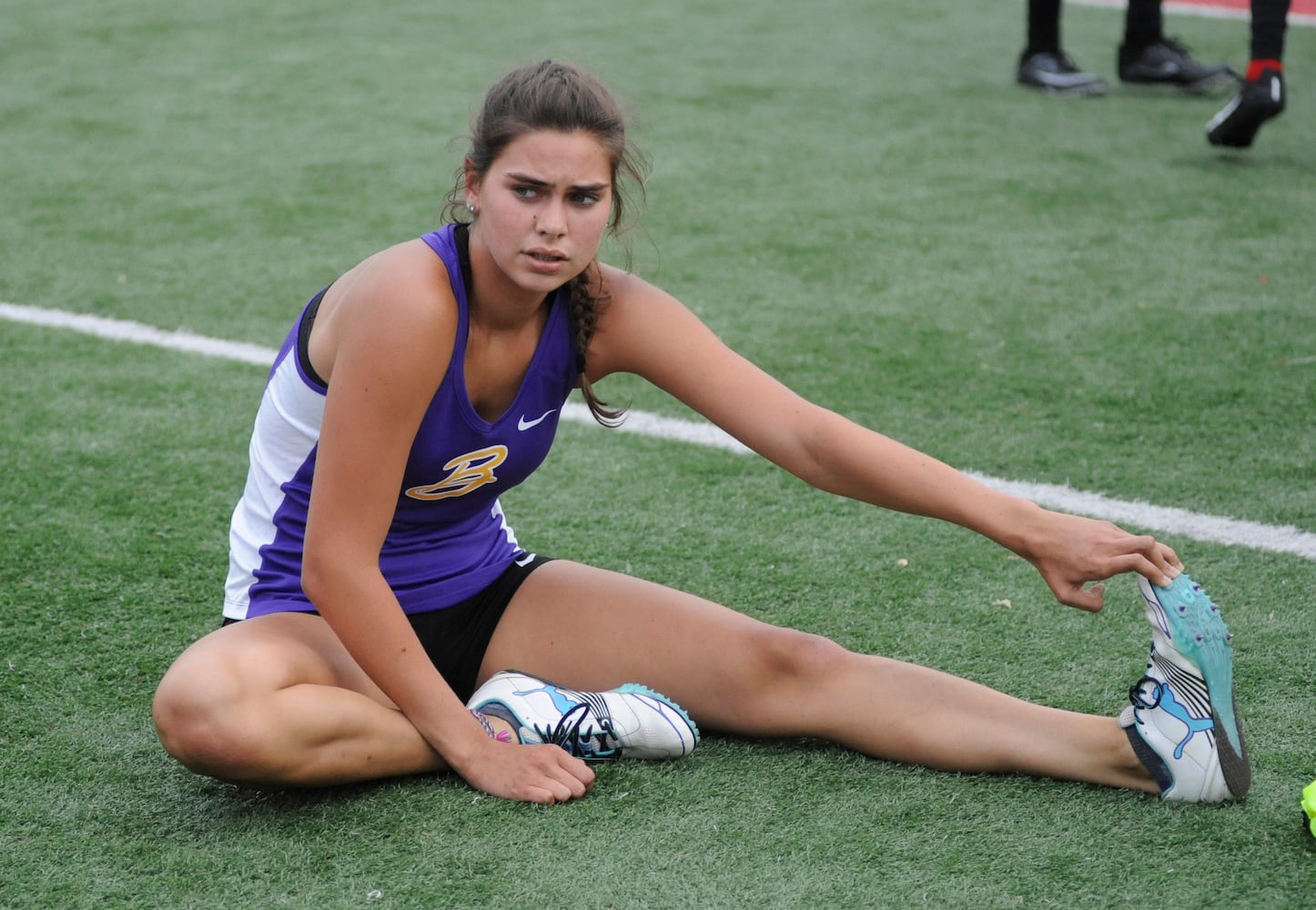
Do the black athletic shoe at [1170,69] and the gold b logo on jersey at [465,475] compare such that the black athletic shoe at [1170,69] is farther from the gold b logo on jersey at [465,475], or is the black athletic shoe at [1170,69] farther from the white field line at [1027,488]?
the gold b logo on jersey at [465,475]

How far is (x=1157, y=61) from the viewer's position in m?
7.45

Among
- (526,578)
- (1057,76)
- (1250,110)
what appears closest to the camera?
(526,578)

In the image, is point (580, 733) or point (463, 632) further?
point (463, 632)

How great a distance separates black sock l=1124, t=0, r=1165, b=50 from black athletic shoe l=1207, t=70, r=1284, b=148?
1.62 meters

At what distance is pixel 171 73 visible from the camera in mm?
7723

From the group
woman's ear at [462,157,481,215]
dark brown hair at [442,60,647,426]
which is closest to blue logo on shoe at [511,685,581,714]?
dark brown hair at [442,60,647,426]

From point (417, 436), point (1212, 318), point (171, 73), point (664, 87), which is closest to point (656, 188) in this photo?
point (664, 87)

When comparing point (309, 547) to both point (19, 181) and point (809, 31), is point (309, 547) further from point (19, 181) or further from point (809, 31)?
point (809, 31)

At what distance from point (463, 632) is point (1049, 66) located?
19.7ft

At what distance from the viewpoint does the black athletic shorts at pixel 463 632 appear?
8.12 ft

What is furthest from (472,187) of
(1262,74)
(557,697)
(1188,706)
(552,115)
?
(1262,74)

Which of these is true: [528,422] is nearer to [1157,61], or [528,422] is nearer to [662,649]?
[662,649]

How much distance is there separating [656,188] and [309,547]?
4015 mm

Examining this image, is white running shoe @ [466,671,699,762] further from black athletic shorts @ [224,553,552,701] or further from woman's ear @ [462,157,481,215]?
woman's ear @ [462,157,481,215]
